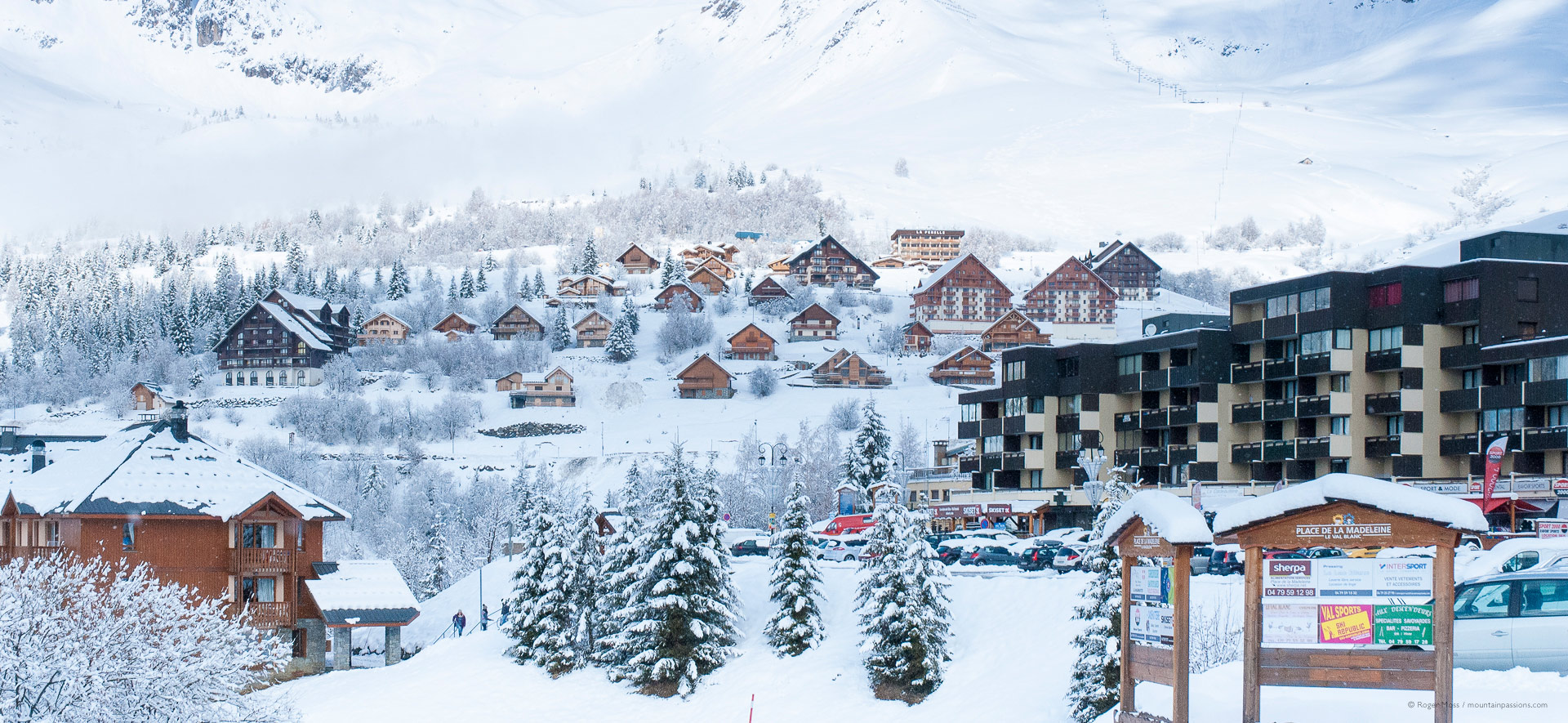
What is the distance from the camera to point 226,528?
56.0m

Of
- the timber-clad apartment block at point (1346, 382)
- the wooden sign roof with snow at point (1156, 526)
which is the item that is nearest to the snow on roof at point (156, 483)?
the wooden sign roof with snow at point (1156, 526)

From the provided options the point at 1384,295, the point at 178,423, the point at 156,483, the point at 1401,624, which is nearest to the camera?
the point at 1401,624

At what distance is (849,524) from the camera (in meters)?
67.2

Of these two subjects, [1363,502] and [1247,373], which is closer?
[1363,502]

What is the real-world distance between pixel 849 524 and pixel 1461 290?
26.3 meters

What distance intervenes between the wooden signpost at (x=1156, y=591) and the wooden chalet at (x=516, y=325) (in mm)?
166020

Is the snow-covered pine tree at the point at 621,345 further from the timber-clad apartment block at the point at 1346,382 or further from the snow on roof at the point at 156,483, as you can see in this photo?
the snow on roof at the point at 156,483

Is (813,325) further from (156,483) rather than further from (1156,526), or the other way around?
(1156,526)

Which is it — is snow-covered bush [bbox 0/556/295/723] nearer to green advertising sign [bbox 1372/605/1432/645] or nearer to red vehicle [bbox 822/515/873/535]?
green advertising sign [bbox 1372/605/1432/645]

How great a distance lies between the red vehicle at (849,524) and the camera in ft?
219

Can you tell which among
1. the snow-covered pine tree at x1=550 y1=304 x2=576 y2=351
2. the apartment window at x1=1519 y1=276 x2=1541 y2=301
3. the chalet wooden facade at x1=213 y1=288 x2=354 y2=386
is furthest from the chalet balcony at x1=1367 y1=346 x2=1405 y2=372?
the chalet wooden facade at x1=213 y1=288 x2=354 y2=386

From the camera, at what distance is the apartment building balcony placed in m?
74.6

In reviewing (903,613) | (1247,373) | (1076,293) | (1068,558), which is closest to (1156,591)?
(903,613)

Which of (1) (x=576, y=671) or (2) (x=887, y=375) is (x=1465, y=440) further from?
(2) (x=887, y=375)
